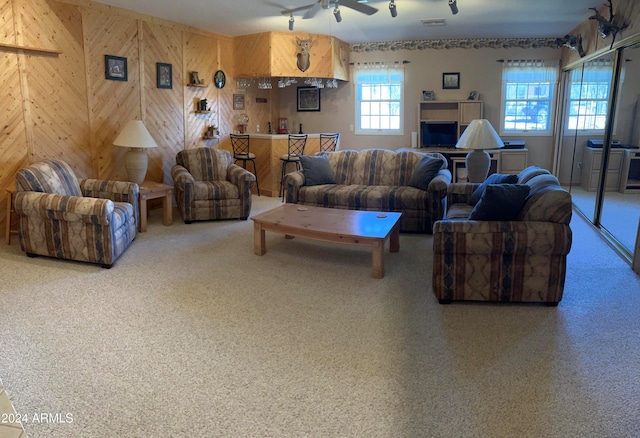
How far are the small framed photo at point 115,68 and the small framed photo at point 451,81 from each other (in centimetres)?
535

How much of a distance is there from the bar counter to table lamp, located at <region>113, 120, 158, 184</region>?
2.26m

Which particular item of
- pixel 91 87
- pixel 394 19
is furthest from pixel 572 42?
pixel 91 87

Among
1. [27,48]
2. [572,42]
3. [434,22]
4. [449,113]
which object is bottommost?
[449,113]

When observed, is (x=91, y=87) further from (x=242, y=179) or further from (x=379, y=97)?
(x=379, y=97)

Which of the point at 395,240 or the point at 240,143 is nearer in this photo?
the point at 395,240

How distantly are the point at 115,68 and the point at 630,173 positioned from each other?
19.9 ft

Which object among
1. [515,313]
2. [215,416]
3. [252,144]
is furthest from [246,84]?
[215,416]

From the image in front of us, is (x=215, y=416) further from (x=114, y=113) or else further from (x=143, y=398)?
(x=114, y=113)

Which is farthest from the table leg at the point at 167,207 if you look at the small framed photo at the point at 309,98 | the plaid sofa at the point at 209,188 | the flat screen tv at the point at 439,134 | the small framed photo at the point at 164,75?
the flat screen tv at the point at 439,134

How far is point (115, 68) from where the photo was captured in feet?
20.6

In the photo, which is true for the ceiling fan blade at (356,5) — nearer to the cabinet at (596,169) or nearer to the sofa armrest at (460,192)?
the sofa armrest at (460,192)

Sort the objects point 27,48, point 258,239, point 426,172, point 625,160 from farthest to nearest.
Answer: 1. point 426,172
2. point 27,48
3. point 625,160
4. point 258,239

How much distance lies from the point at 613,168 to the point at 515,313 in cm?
281

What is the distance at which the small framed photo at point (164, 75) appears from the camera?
691cm
